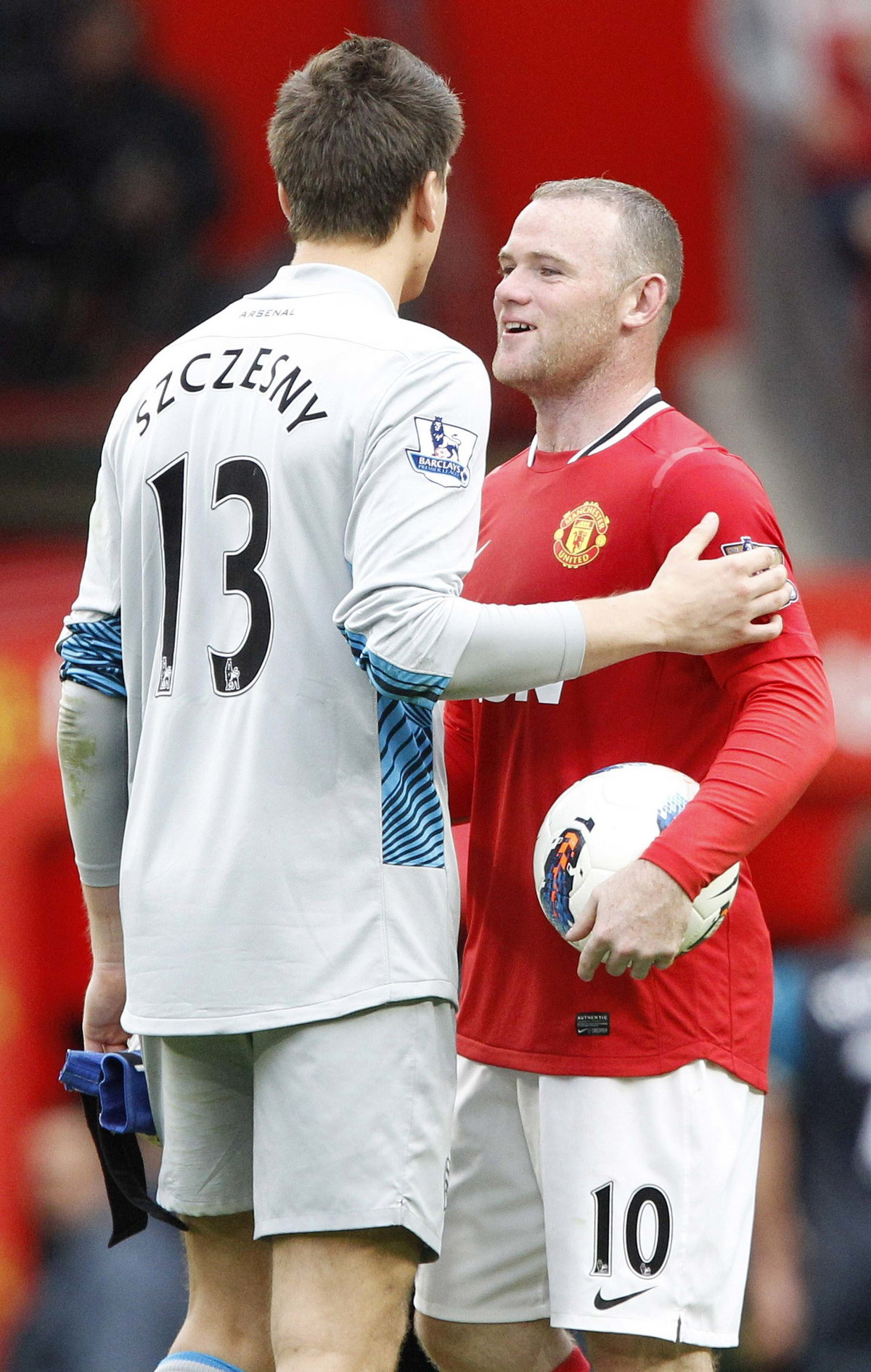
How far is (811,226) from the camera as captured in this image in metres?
10.0

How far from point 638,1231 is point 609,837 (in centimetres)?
64

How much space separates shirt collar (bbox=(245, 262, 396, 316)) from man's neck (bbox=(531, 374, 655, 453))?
54 cm

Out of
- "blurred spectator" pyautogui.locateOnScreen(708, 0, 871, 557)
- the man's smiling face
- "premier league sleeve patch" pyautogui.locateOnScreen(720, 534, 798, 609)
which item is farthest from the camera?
"blurred spectator" pyautogui.locateOnScreen(708, 0, 871, 557)

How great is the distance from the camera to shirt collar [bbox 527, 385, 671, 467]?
322 cm

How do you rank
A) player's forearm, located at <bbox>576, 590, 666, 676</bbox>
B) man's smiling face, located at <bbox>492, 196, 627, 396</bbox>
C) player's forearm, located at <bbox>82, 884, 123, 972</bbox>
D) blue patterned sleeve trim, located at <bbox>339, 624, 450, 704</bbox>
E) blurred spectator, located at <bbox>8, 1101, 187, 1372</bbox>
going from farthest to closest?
blurred spectator, located at <bbox>8, 1101, 187, 1372</bbox> < man's smiling face, located at <bbox>492, 196, 627, 396</bbox> < player's forearm, located at <bbox>82, 884, 123, 972</bbox> < player's forearm, located at <bbox>576, 590, 666, 676</bbox> < blue patterned sleeve trim, located at <bbox>339, 624, 450, 704</bbox>

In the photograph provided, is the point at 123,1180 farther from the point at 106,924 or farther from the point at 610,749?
the point at 610,749

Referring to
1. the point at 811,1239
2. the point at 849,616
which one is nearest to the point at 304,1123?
the point at 811,1239

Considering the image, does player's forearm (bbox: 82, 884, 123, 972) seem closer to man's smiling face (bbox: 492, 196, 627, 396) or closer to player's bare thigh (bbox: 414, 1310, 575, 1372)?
player's bare thigh (bbox: 414, 1310, 575, 1372)

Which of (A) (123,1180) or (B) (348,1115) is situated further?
(A) (123,1180)

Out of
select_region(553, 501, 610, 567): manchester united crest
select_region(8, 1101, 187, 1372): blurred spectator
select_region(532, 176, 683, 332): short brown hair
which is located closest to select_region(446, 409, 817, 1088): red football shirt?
select_region(553, 501, 610, 567): manchester united crest

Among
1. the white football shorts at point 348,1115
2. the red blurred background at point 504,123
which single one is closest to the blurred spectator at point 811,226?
the red blurred background at point 504,123

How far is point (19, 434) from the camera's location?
28.1ft

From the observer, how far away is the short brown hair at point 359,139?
2752 millimetres

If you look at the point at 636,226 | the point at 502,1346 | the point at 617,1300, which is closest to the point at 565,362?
the point at 636,226
